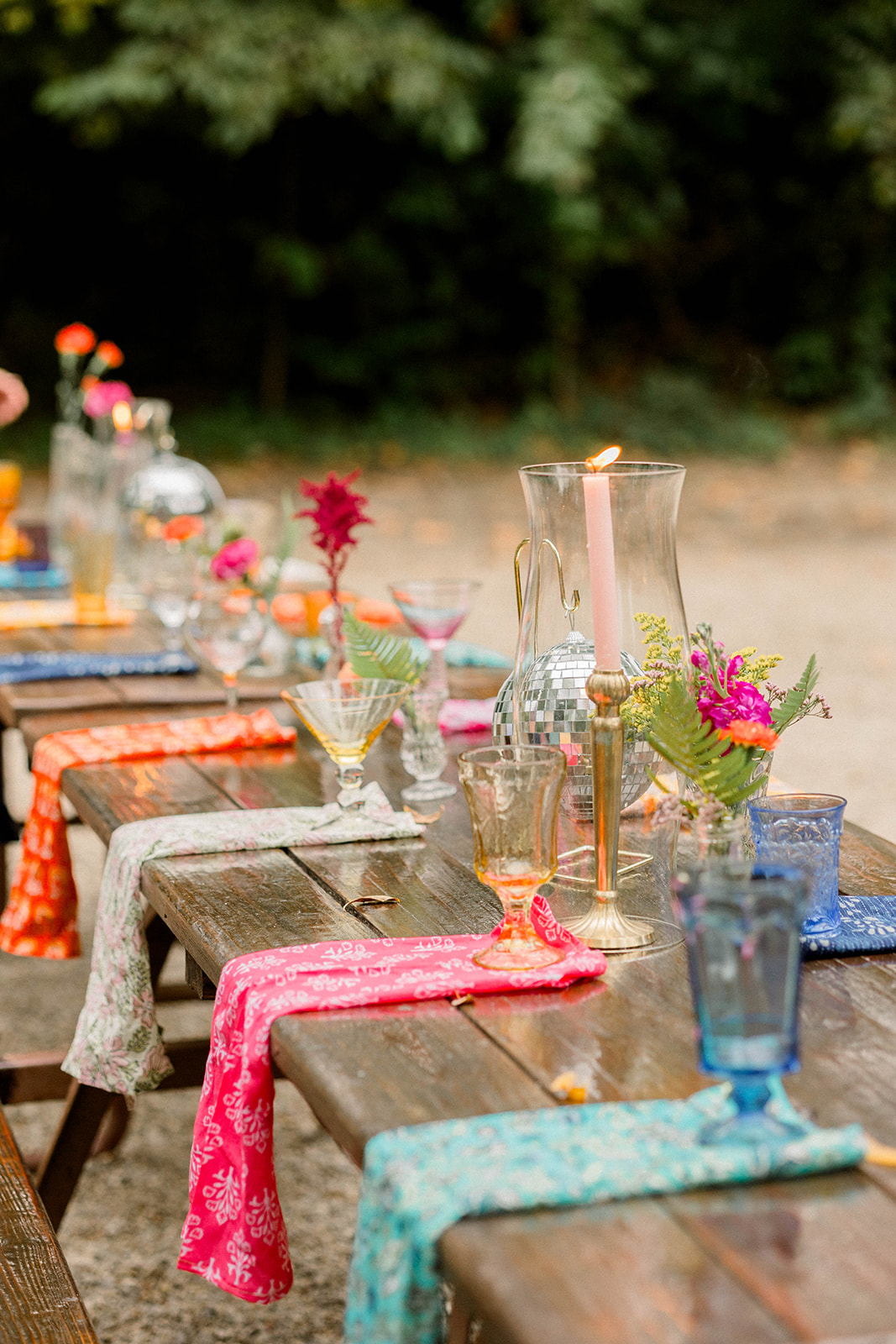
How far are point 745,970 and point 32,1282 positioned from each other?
88 centimetres

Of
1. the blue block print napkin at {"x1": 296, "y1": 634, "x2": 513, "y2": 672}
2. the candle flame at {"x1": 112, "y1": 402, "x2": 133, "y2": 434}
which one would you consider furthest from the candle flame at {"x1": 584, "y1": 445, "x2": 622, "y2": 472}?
the candle flame at {"x1": 112, "y1": 402, "x2": 133, "y2": 434}

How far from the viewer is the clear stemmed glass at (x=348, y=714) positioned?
65.4 inches

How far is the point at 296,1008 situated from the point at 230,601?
43.1 inches

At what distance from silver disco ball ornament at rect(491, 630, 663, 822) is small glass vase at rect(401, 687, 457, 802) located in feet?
0.97

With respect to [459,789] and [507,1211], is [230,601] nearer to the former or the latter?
[459,789]

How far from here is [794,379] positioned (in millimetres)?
13203

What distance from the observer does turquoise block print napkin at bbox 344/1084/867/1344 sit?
36.5 inches

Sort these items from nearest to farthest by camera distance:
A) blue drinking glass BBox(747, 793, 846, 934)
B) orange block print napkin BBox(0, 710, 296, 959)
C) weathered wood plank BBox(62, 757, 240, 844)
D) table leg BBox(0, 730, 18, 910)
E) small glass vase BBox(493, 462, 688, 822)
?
1. blue drinking glass BBox(747, 793, 846, 934)
2. small glass vase BBox(493, 462, 688, 822)
3. weathered wood plank BBox(62, 757, 240, 844)
4. orange block print napkin BBox(0, 710, 296, 959)
5. table leg BBox(0, 730, 18, 910)

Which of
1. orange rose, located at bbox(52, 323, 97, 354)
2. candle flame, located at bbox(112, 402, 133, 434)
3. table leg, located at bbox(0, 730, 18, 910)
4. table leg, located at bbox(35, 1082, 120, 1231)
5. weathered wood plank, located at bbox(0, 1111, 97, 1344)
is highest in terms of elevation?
orange rose, located at bbox(52, 323, 97, 354)

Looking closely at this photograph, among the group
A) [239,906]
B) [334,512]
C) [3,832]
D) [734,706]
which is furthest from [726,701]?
[3,832]

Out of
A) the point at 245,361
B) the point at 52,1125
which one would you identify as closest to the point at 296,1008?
the point at 52,1125

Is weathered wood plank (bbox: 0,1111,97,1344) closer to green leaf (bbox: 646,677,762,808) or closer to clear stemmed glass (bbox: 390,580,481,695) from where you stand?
green leaf (bbox: 646,677,762,808)

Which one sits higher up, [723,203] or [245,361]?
[723,203]

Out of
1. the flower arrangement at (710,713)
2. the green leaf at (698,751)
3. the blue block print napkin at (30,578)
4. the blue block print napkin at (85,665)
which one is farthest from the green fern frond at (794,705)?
the blue block print napkin at (30,578)
